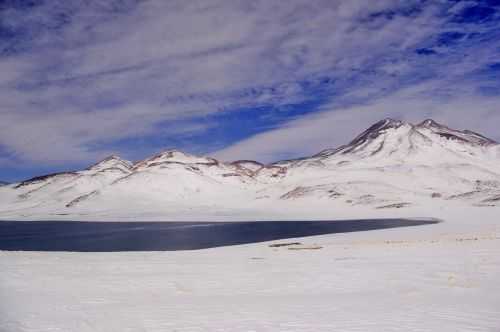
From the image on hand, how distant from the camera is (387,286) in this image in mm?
17297

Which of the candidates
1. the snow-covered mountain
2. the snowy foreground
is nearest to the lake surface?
the snowy foreground

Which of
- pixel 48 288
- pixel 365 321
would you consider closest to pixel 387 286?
pixel 365 321

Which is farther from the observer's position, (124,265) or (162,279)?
(124,265)

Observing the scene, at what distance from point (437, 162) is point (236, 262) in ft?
562

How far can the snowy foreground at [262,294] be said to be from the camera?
1234 cm

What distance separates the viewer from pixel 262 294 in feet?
54.5

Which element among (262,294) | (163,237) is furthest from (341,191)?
(262,294)

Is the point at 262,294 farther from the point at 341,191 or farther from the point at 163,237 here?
the point at 341,191

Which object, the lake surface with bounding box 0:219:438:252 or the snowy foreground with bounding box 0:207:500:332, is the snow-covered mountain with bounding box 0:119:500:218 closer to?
the lake surface with bounding box 0:219:438:252

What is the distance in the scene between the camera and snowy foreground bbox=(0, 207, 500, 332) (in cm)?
1234

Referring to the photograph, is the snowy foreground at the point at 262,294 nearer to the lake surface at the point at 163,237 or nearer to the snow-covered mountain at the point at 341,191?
the lake surface at the point at 163,237

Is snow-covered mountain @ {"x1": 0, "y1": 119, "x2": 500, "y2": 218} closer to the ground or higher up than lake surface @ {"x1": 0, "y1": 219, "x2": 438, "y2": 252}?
higher up

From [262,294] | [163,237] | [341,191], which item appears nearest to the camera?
[262,294]

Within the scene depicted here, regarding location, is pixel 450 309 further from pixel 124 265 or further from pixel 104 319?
pixel 124 265
